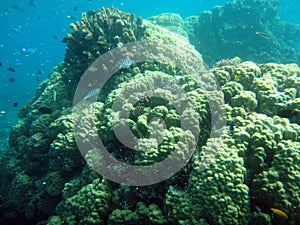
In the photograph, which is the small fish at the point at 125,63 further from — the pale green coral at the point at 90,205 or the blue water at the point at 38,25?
the blue water at the point at 38,25

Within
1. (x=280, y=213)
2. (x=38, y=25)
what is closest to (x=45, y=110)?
(x=280, y=213)

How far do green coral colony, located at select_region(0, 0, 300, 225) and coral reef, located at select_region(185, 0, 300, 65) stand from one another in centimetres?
831

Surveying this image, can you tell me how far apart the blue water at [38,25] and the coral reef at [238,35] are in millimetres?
9822

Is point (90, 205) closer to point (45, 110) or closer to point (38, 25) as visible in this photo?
point (45, 110)

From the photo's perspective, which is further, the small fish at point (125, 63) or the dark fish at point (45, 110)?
the dark fish at point (45, 110)

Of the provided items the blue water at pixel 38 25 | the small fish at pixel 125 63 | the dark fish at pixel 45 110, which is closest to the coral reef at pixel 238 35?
the small fish at pixel 125 63

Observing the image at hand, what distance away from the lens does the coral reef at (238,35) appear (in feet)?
43.2

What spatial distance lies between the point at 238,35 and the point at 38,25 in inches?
3053

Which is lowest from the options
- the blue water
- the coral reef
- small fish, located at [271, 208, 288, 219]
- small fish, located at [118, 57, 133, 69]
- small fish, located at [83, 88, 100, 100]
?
small fish, located at [271, 208, 288, 219]

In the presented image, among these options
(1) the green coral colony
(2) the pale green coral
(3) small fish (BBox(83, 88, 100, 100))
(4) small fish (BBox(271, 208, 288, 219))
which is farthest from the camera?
(3) small fish (BBox(83, 88, 100, 100))

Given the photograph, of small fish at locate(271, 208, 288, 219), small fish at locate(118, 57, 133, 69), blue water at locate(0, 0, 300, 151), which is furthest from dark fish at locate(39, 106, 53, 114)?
blue water at locate(0, 0, 300, 151)

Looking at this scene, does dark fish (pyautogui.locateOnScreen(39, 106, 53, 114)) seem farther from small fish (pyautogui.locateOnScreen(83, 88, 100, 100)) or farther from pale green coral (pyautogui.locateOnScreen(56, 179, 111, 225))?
pale green coral (pyautogui.locateOnScreen(56, 179, 111, 225))

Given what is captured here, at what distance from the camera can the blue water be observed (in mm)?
27828

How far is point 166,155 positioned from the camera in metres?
2.94
